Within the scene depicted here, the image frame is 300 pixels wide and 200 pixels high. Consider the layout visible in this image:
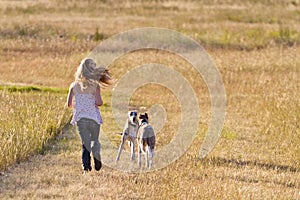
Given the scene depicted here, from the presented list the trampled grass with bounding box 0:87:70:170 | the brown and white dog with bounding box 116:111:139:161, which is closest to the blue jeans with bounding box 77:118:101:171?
the brown and white dog with bounding box 116:111:139:161

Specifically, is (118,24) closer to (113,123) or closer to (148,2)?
(148,2)

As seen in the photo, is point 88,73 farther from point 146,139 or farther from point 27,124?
point 27,124

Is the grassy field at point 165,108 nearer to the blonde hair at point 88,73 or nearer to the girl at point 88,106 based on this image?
the girl at point 88,106

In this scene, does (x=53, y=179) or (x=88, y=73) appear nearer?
(x=53, y=179)

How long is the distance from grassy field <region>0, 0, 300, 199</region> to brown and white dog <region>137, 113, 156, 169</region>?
1.01 feet

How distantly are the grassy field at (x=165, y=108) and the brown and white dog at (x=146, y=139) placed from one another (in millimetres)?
307

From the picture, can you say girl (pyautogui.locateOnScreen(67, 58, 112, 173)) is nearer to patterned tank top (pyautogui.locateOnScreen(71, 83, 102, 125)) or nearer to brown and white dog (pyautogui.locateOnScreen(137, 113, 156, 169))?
patterned tank top (pyautogui.locateOnScreen(71, 83, 102, 125))

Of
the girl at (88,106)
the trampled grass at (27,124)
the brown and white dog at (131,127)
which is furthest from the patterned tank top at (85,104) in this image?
the trampled grass at (27,124)

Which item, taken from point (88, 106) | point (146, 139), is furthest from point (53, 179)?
point (146, 139)

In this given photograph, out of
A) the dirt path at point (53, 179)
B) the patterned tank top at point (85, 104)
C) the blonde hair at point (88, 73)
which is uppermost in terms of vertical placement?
the blonde hair at point (88, 73)

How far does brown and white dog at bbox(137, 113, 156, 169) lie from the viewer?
1035 centimetres

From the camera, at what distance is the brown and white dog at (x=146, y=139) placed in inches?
408

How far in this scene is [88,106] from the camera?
10.4 meters

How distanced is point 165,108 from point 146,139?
7791mm
